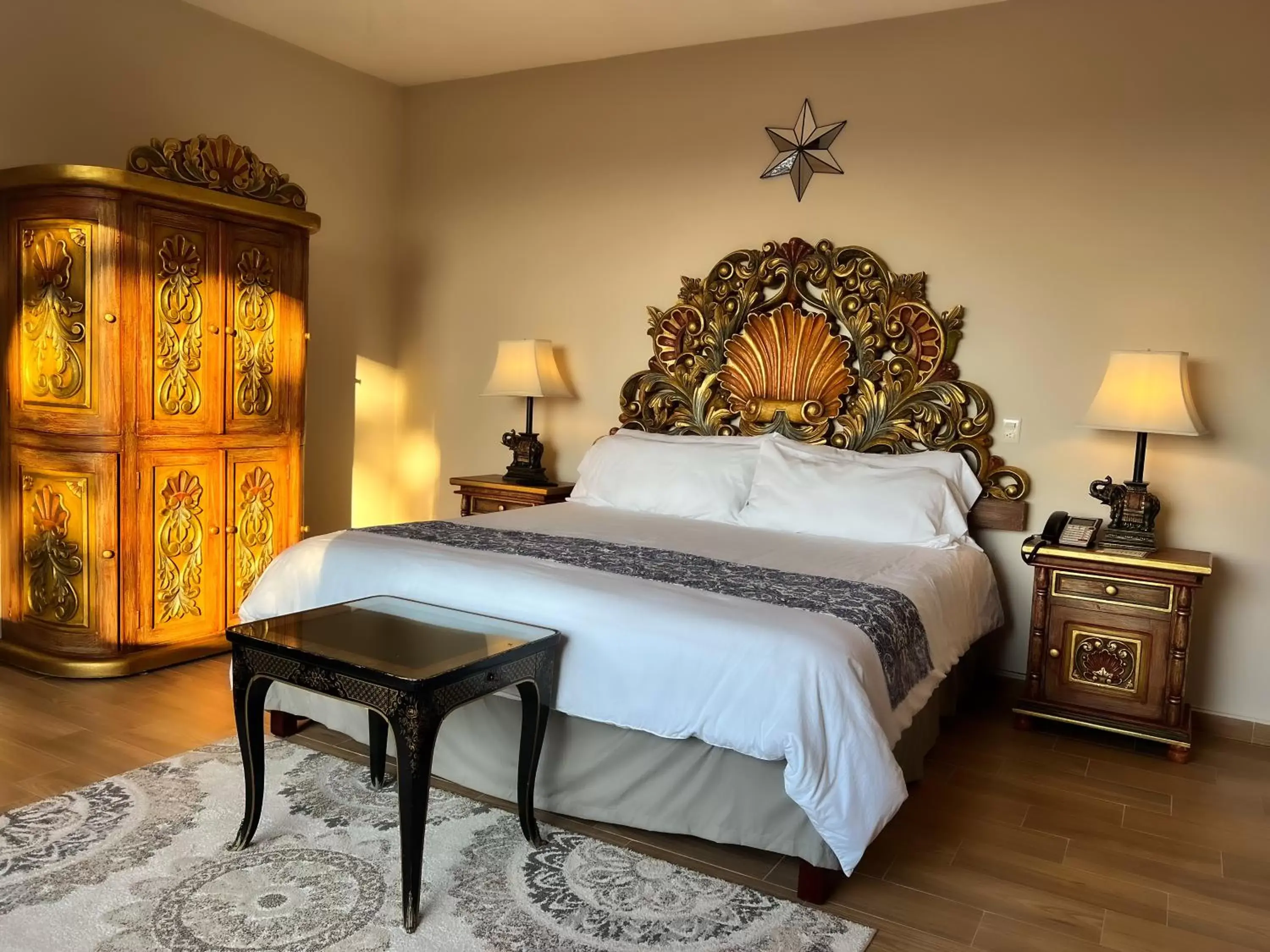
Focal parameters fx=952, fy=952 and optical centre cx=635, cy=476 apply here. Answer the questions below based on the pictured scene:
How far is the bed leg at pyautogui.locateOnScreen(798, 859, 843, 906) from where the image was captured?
223 centimetres

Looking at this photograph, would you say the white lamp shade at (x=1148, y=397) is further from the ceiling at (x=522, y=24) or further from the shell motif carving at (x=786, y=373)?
the ceiling at (x=522, y=24)

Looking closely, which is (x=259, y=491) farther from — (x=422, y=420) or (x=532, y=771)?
(x=532, y=771)

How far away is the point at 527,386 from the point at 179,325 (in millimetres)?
1547

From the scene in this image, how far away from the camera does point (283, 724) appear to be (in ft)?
10.3

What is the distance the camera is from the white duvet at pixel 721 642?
2.14 meters

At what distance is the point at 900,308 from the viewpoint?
13.1ft

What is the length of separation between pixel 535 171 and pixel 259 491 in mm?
2159

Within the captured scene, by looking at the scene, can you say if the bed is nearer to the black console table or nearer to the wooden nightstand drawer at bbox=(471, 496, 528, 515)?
the black console table

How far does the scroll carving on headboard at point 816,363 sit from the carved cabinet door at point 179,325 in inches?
73.9

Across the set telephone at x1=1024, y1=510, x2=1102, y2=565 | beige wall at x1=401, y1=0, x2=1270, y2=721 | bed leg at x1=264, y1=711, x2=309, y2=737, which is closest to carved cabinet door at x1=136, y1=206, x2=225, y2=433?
beige wall at x1=401, y1=0, x2=1270, y2=721

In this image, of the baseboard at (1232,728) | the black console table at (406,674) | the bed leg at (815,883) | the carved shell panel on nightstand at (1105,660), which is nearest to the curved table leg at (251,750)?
the black console table at (406,674)

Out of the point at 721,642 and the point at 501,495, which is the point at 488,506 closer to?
the point at 501,495

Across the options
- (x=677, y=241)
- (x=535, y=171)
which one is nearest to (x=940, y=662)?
(x=677, y=241)

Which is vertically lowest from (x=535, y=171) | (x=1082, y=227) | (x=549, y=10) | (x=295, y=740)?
(x=295, y=740)
